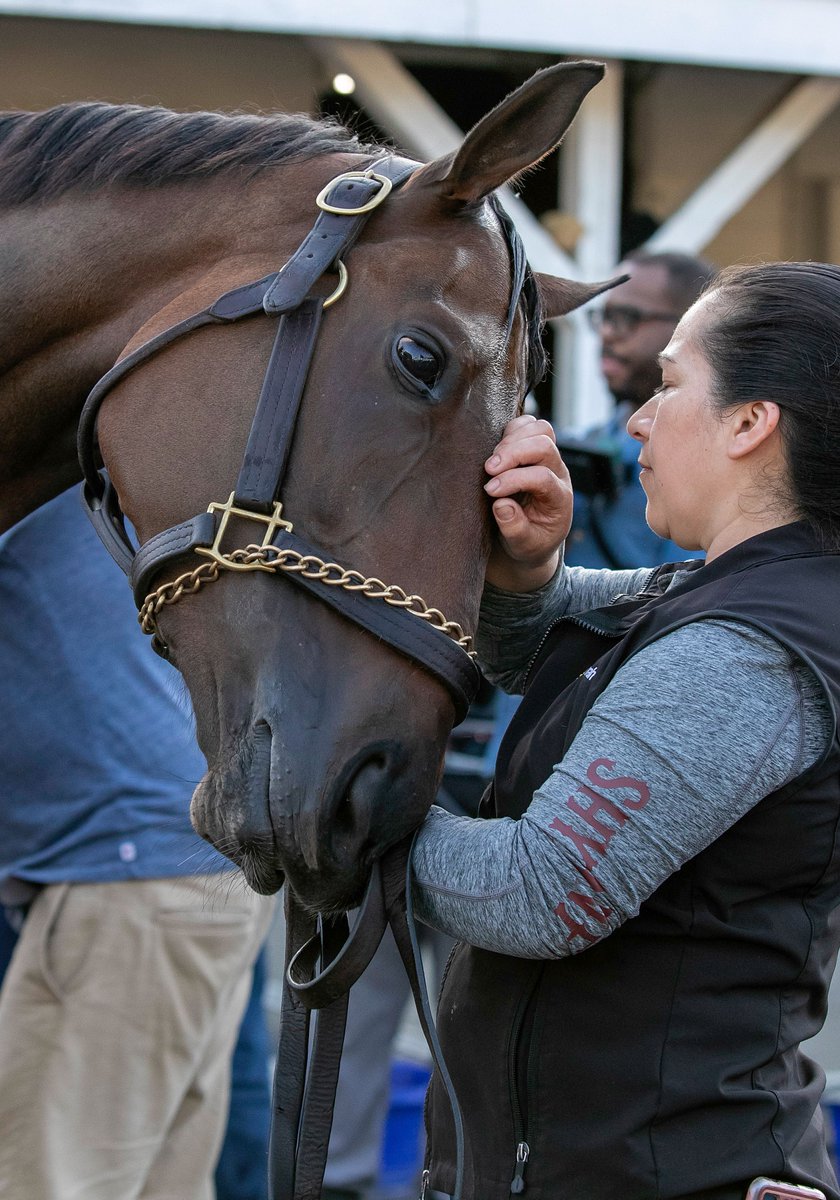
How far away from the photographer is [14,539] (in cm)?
246

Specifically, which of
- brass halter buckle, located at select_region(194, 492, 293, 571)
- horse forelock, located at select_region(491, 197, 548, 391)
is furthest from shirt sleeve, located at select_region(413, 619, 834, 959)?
horse forelock, located at select_region(491, 197, 548, 391)

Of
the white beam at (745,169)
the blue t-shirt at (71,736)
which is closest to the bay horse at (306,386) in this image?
the blue t-shirt at (71,736)

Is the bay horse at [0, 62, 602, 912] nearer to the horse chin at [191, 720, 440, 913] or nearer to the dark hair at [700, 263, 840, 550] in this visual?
the horse chin at [191, 720, 440, 913]

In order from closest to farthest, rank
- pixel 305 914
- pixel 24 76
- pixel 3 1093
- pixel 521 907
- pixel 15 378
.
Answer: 1. pixel 521 907
2. pixel 305 914
3. pixel 15 378
4. pixel 3 1093
5. pixel 24 76

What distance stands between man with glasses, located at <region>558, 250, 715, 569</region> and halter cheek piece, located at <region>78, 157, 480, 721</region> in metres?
1.55

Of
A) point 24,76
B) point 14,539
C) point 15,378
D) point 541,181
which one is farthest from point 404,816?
point 541,181

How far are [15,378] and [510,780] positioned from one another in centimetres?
91

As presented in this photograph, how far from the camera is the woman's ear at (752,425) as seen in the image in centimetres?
151

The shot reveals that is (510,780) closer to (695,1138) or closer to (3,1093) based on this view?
(695,1138)

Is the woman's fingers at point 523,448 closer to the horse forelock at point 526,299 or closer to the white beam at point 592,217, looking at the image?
the horse forelock at point 526,299

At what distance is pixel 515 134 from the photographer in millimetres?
1579

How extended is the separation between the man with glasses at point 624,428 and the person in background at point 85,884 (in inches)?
48.4

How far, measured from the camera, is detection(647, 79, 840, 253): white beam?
6.46 metres

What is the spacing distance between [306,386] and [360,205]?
0.85ft
